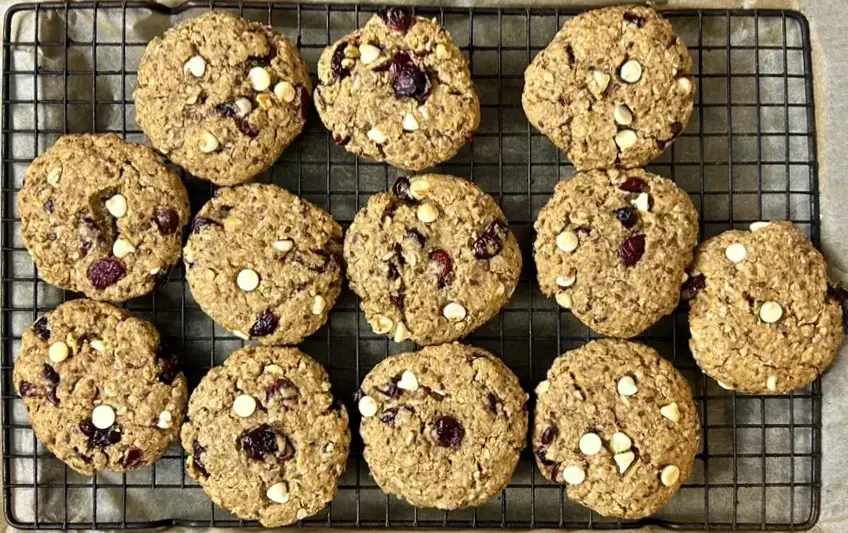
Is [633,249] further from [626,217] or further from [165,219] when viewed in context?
[165,219]

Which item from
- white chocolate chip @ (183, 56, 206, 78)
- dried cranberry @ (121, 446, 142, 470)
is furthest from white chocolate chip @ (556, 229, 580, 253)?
dried cranberry @ (121, 446, 142, 470)

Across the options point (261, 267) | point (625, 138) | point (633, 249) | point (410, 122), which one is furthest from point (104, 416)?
point (625, 138)

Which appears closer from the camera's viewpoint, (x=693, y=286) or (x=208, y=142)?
(x=208, y=142)

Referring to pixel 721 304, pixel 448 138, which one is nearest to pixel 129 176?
pixel 448 138

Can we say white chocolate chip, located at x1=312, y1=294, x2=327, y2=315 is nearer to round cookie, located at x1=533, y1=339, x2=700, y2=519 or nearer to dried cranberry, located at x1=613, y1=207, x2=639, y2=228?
round cookie, located at x1=533, y1=339, x2=700, y2=519

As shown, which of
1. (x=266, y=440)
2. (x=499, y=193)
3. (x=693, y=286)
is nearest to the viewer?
(x=266, y=440)
